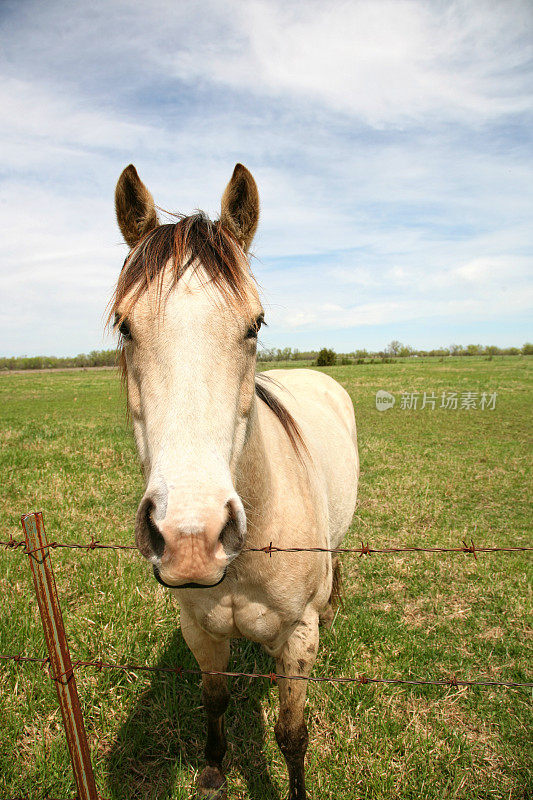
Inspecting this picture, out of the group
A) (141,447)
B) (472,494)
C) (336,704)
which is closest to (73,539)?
(336,704)

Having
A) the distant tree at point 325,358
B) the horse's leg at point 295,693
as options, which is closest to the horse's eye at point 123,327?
the horse's leg at point 295,693

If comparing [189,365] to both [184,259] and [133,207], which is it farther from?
[133,207]

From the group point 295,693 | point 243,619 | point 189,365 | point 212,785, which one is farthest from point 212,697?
point 189,365

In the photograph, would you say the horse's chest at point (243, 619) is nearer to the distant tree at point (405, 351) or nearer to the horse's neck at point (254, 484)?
→ the horse's neck at point (254, 484)

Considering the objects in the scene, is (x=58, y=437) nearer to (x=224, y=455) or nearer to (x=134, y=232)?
(x=134, y=232)

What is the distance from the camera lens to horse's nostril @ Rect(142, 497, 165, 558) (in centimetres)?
122

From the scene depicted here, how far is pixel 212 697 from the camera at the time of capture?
2.38 metres

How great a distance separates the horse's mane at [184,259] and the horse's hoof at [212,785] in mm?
2383

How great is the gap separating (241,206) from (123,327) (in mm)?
827

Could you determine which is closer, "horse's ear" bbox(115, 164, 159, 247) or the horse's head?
the horse's head

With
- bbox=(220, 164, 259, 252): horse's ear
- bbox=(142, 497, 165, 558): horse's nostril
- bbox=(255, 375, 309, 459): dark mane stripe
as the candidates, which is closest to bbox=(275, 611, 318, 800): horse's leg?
bbox=(255, 375, 309, 459): dark mane stripe

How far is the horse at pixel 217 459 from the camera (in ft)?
3.90

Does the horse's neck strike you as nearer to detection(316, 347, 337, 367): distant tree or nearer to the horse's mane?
the horse's mane

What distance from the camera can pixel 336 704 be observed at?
2756 millimetres
